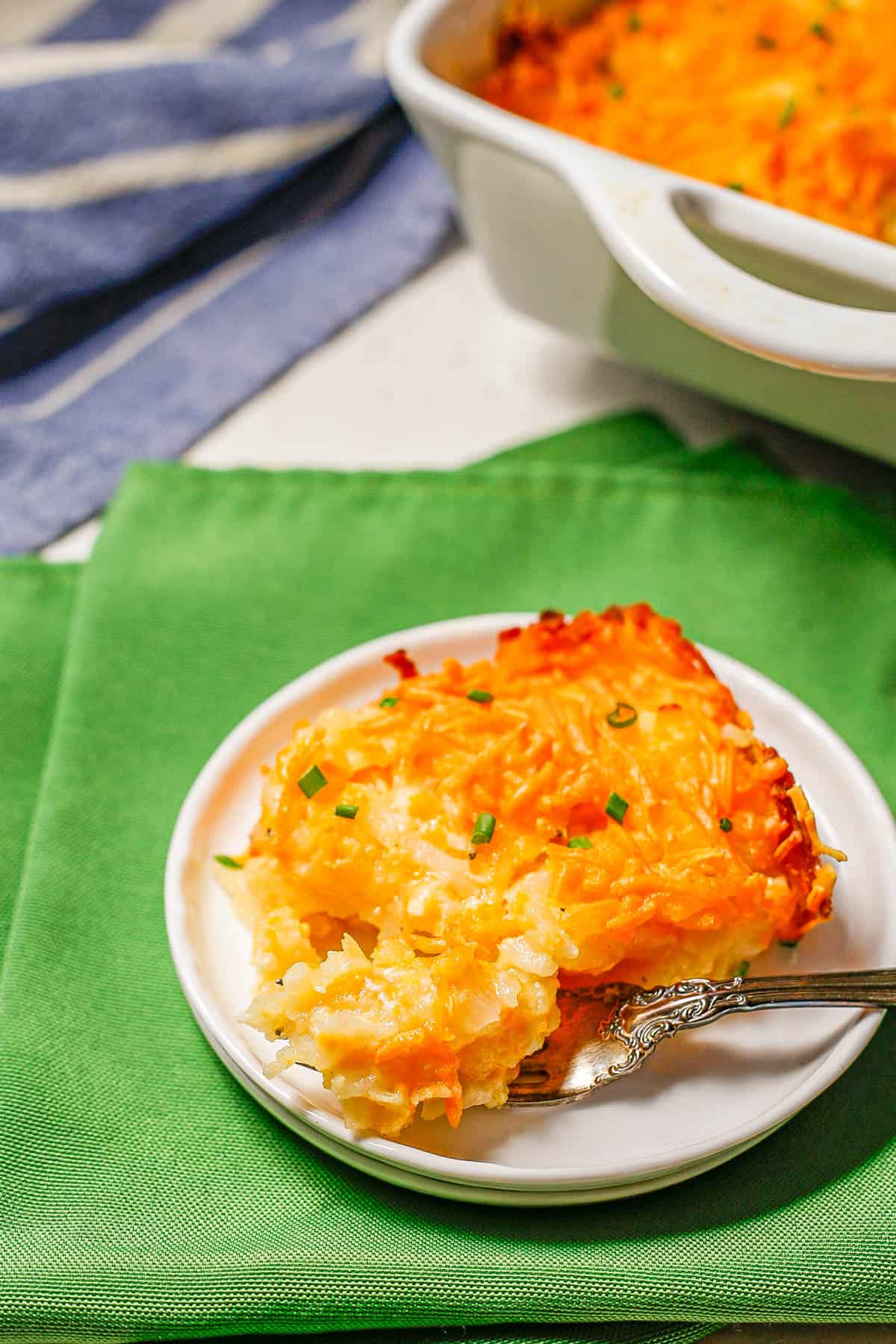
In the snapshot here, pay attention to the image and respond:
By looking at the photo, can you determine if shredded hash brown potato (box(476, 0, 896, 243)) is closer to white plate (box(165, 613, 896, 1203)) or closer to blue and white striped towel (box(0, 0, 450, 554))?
blue and white striped towel (box(0, 0, 450, 554))

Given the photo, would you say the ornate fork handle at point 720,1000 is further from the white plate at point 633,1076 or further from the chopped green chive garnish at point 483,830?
the chopped green chive garnish at point 483,830

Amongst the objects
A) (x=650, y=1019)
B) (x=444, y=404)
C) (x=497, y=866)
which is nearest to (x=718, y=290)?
(x=497, y=866)

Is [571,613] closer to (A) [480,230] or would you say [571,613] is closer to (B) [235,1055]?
(A) [480,230]

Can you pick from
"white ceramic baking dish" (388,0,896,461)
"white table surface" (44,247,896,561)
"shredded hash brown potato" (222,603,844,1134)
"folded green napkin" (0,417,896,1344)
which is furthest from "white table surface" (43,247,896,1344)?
"shredded hash brown potato" (222,603,844,1134)

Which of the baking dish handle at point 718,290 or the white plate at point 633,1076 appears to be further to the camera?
the baking dish handle at point 718,290

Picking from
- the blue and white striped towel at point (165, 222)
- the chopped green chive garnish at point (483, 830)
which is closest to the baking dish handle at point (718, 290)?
the chopped green chive garnish at point (483, 830)

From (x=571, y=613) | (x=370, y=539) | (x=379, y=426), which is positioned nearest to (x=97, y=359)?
Result: (x=379, y=426)
